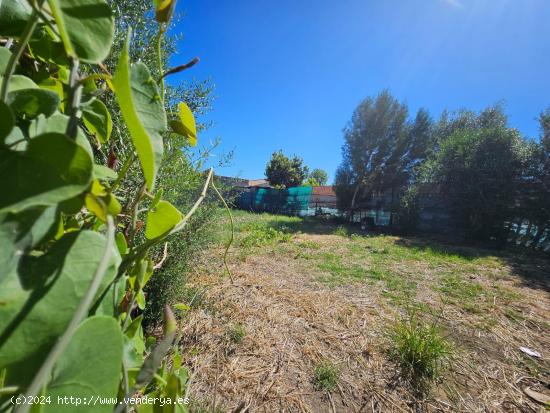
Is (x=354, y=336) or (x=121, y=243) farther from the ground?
(x=121, y=243)

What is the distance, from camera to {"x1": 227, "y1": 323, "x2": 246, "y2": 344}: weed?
1.62m

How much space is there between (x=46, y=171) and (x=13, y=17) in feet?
0.49

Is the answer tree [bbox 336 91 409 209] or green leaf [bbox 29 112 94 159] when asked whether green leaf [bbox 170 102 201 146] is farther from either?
tree [bbox 336 91 409 209]

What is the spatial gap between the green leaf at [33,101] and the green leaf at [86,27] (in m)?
0.04

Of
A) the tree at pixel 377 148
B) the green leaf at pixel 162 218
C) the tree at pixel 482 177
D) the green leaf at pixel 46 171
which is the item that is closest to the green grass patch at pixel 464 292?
the green leaf at pixel 162 218

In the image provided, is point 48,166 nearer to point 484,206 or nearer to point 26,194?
point 26,194

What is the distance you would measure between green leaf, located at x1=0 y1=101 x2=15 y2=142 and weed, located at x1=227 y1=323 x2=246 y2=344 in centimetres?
171

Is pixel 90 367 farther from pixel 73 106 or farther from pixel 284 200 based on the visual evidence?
pixel 284 200

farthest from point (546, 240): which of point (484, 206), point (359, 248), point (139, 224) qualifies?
point (139, 224)

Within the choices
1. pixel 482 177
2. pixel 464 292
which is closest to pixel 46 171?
pixel 464 292

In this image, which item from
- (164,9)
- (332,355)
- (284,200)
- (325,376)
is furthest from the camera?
(284,200)

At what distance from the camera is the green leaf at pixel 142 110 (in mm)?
154

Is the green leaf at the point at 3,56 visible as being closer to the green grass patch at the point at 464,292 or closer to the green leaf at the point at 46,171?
the green leaf at the point at 46,171

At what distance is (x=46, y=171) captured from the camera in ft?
0.43
